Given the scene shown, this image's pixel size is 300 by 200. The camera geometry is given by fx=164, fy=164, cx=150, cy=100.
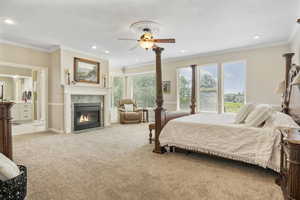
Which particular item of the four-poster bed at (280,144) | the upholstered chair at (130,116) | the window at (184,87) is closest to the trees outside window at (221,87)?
the window at (184,87)

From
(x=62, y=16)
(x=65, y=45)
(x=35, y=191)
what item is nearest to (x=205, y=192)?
(x=35, y=191)

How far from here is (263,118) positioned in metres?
2.41

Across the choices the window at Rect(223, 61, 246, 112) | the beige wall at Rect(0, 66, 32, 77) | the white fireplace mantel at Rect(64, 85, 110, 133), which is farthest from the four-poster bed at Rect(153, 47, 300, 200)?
the beige wall at Rect(0, 66, 32, 77)

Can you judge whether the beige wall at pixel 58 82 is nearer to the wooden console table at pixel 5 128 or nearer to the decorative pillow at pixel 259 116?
the wooden console table at pixel 5 128

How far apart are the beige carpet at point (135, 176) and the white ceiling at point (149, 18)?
8.64ft

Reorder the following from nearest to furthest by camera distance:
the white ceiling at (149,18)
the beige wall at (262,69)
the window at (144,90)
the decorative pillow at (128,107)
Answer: the white ceiling at (149,18) < the beige wall at (262,69) < the decorative pillow at (128,107) < the window at (144,90)

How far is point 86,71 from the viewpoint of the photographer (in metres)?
5.64

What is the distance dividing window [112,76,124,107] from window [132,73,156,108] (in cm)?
60

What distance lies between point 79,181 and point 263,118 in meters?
2.73

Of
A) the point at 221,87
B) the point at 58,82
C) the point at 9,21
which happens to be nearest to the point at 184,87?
the point at 221,87

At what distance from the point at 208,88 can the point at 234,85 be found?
0.84 metres

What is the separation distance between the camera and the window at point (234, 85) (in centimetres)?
A: 529

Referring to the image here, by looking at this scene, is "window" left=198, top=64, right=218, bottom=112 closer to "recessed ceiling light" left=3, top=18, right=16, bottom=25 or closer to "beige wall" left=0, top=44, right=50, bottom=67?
"beige wall" left=0, top=44, right=50, bottom=67

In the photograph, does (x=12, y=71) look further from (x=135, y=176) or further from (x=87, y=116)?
(x=135, y=176)
